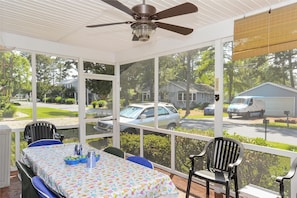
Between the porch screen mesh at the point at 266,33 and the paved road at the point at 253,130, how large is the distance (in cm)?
96

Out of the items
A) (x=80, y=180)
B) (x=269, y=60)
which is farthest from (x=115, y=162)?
(x=269, y=60)

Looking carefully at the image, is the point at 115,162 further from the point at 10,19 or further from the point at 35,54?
the point at 35,54

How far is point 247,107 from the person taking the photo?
3059 millimetres

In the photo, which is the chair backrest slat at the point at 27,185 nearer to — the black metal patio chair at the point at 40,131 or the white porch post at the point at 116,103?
the black metal patio chair at the point at 40,131

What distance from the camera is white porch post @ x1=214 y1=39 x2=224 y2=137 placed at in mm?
3305

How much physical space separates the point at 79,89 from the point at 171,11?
3.57m

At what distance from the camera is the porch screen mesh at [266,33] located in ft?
8.39

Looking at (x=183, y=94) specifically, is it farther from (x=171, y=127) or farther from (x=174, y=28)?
(x=174, y=28)

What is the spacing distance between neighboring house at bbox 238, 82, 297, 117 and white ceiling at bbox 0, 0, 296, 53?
1.01 metres

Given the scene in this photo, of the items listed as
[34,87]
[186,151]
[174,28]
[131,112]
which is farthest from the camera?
[131,112]

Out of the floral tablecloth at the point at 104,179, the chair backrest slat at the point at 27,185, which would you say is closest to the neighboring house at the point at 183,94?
→ the floral tablecloth at the point at 104,179

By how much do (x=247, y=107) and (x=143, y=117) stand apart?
233 cm

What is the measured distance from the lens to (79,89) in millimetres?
4926

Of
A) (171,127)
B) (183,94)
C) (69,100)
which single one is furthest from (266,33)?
(69,100)
